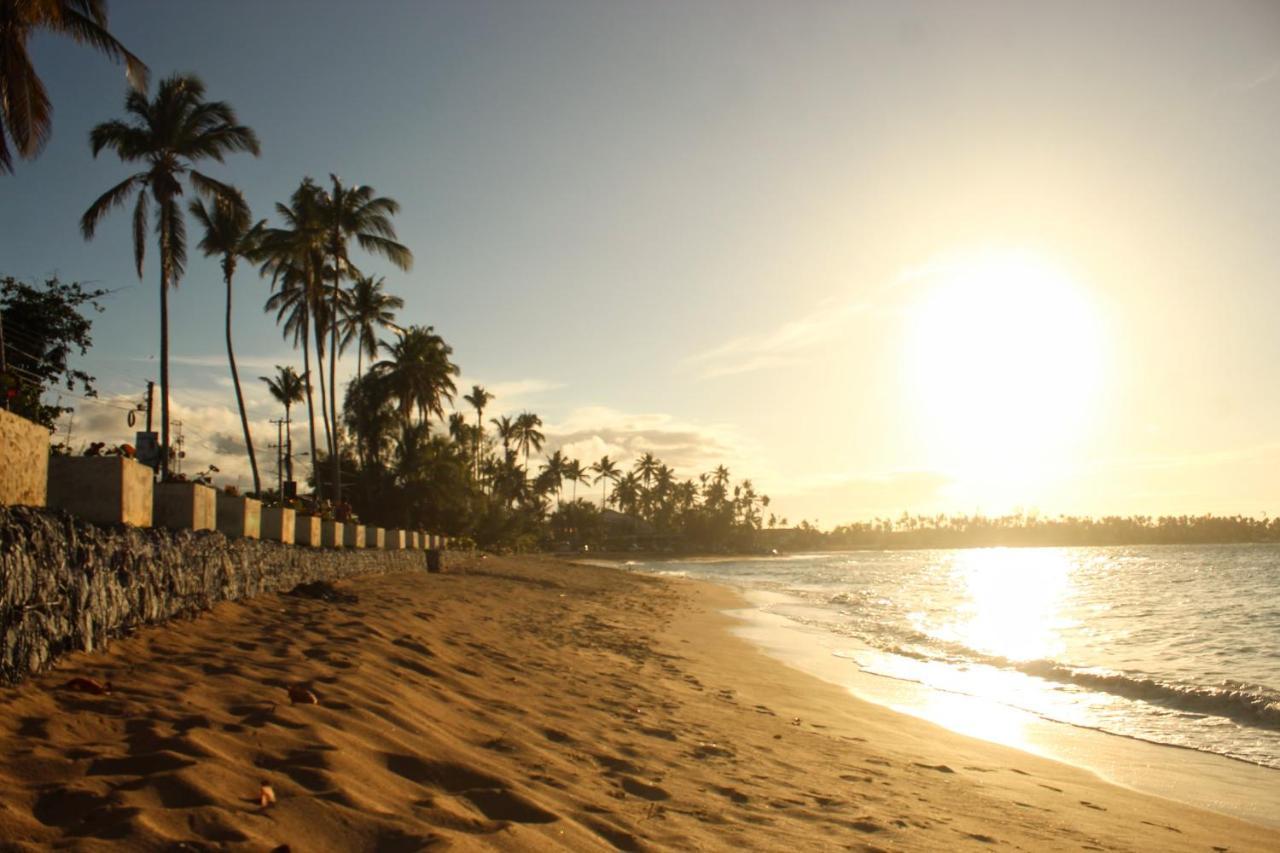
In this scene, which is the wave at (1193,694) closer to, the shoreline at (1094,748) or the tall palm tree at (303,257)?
the shoreline at (1094,748)

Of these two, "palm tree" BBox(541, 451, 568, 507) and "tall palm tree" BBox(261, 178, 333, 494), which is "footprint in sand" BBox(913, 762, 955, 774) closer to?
"tall palm tree" BBox(261, 178, 333, 494)

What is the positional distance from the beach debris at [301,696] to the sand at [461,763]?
0.07 meters

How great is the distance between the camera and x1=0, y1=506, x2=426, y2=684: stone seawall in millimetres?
3727

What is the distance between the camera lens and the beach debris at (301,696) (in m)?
4.38

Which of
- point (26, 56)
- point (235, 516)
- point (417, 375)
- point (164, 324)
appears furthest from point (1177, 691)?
point (417, 375)

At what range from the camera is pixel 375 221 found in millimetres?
30109

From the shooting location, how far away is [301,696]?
14.5ft

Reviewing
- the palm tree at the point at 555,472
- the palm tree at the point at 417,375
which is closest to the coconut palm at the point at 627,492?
the palm tree at the point at 555,472

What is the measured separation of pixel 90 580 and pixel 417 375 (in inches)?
1550

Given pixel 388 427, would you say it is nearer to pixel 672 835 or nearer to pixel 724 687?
pixel 724 687

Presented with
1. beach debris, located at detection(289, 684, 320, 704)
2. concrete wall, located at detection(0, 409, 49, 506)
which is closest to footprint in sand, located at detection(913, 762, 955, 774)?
beach debris, located at detection(289, 684, 320, 704)

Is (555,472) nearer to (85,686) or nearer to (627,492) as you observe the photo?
(627,492)

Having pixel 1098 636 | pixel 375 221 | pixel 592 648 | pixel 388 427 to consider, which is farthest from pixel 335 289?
pixel 1098 636

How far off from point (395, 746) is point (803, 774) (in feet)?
8.71
